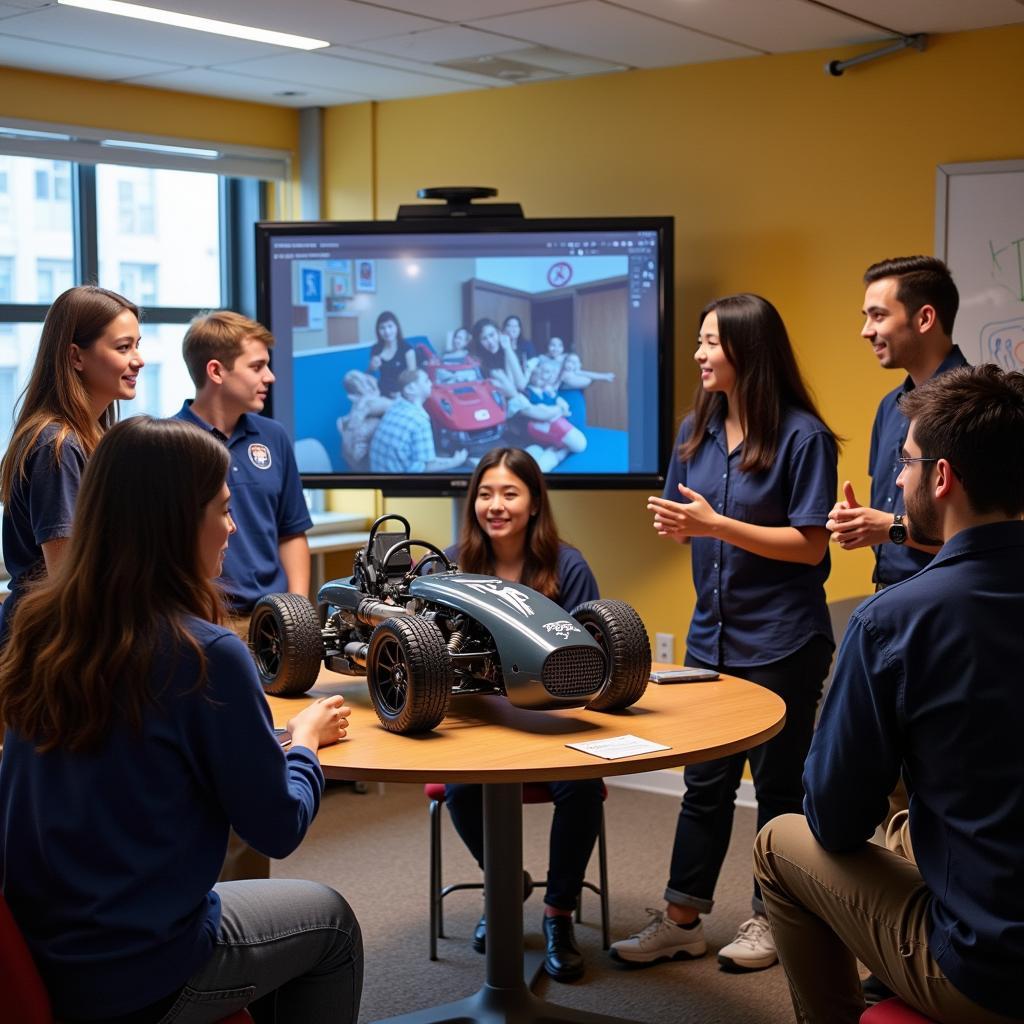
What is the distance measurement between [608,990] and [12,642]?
1957 mm

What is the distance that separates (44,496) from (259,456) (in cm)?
89

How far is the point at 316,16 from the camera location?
395 centimetres

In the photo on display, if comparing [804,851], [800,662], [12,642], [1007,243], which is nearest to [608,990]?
[800,662]

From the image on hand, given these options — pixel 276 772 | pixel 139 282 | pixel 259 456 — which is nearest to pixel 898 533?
pixel 276 772

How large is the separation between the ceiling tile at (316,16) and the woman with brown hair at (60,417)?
1.19 m

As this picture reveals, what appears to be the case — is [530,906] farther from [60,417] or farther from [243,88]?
[243,88]

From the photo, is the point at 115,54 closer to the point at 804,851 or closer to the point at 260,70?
the point at 260,70

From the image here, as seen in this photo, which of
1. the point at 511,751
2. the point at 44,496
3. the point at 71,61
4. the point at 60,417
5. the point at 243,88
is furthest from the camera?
the point at 243,88

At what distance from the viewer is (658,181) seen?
4.85 meters

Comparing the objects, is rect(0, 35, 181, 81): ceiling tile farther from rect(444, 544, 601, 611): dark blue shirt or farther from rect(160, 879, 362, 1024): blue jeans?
rect(160, 879, 362, 1024): blue jeans

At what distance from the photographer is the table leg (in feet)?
9.37

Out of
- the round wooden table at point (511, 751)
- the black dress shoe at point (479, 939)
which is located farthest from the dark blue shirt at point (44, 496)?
the black dress shoe at point (479, 939)

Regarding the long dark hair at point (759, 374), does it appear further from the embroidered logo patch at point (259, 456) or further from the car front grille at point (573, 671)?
the embroidered logo patch at point (259, 456)

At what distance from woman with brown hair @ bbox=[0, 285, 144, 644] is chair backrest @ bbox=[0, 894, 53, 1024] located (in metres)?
1.05
